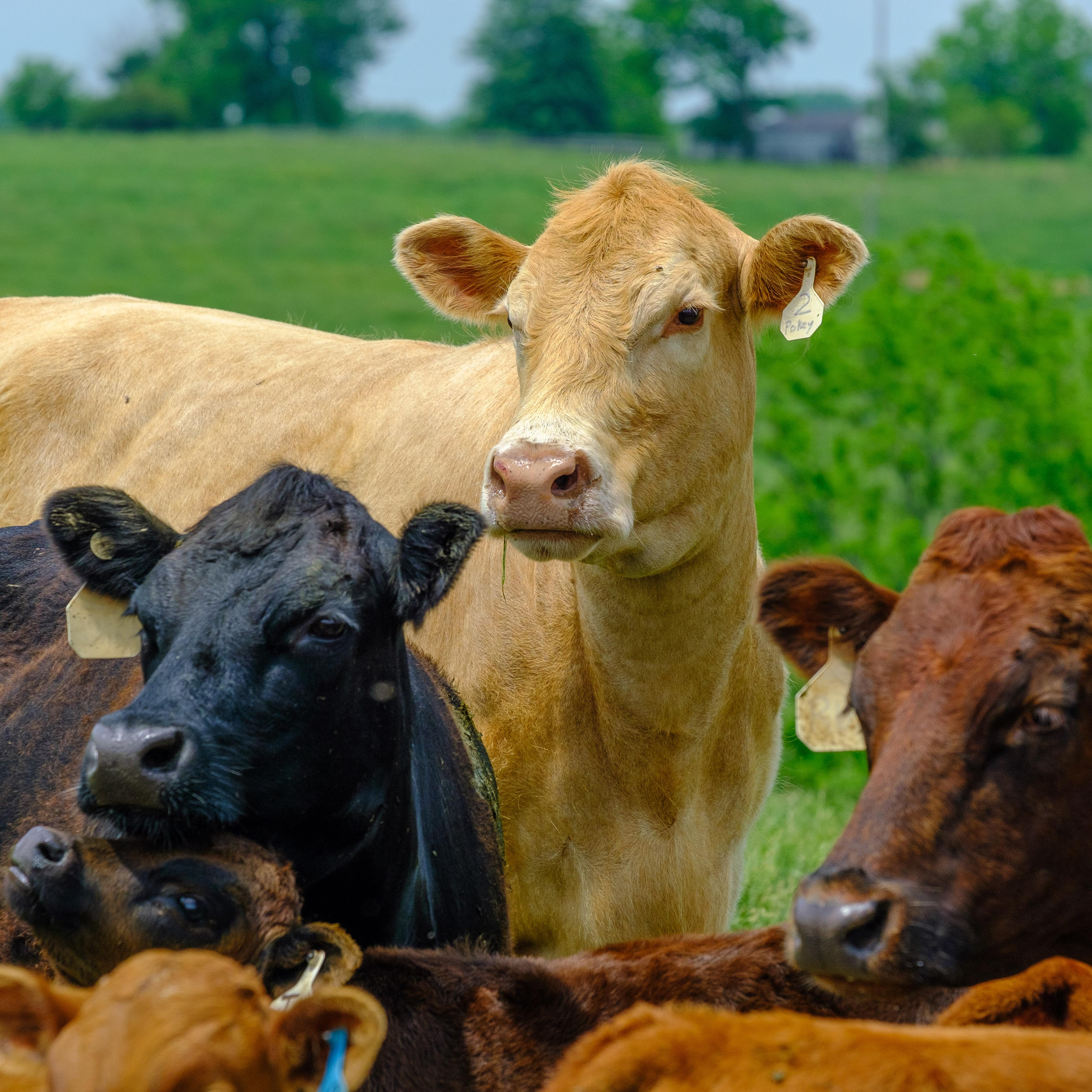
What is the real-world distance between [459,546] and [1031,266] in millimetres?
41620

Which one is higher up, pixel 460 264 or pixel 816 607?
pixel 460 264

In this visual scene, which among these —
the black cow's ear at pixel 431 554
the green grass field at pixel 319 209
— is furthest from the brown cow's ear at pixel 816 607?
the green grass field at pixel 319 209

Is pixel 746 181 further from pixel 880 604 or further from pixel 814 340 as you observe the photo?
pixel 880 604

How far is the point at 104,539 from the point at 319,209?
158ft

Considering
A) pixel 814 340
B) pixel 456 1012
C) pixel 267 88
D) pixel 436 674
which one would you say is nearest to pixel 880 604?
pixel 456 1012

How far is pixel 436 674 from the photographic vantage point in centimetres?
469

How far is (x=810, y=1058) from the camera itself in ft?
7.13

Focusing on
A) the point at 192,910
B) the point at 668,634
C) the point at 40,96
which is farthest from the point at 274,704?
the point at 40,96

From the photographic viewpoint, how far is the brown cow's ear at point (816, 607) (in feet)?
11.5

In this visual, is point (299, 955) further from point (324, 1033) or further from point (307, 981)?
point (324, 1033)

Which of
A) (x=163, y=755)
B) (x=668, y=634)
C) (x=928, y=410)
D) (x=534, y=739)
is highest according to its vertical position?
(x=163, y=755)

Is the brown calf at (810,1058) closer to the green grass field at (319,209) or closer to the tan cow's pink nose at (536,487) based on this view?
the tan cow's pink nose at (536,487)

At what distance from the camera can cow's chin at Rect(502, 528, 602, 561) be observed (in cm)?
406

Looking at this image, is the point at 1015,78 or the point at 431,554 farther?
the point at 1015,78
